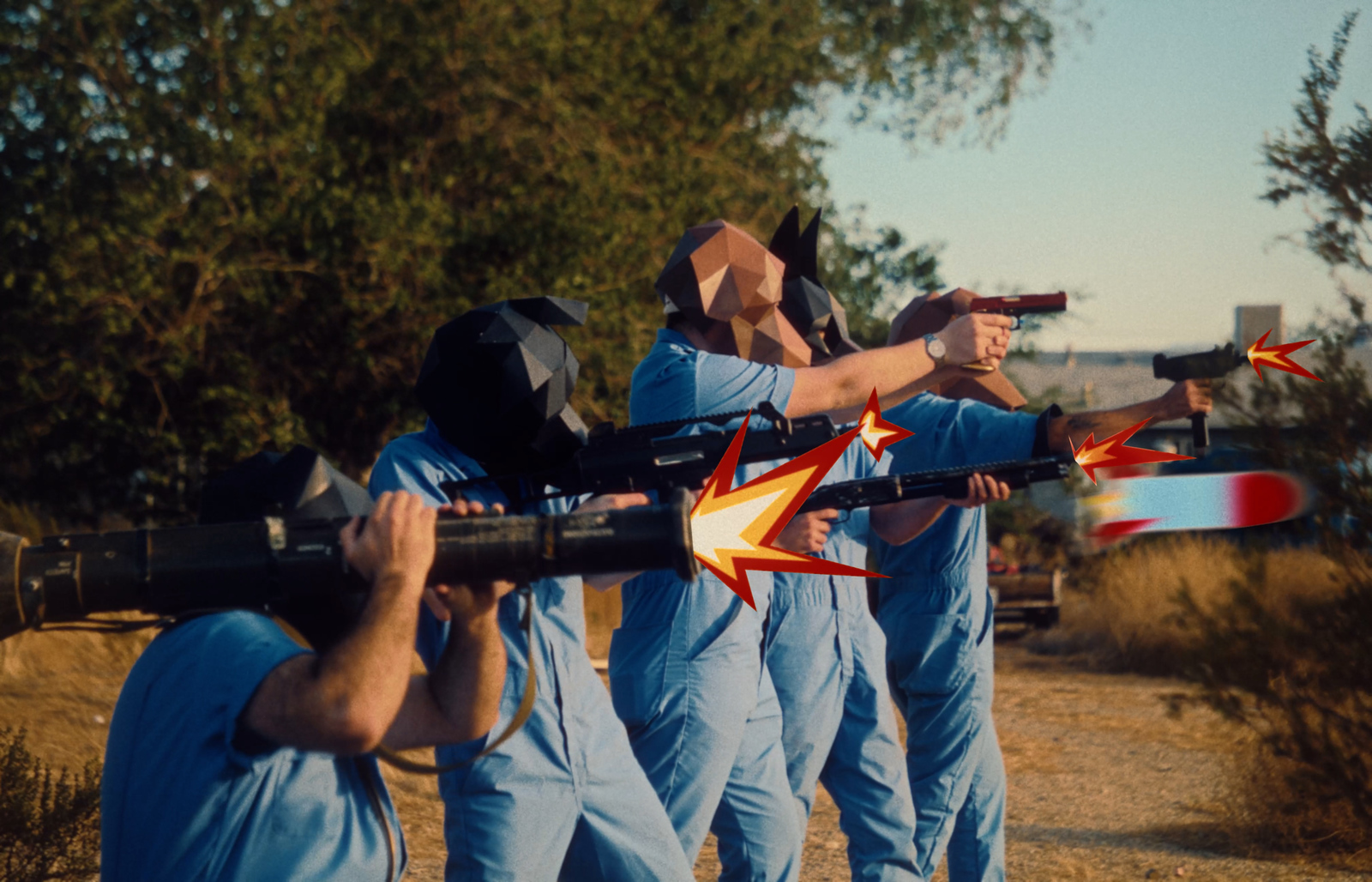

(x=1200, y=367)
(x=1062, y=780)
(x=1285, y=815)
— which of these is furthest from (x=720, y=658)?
(x=1062, y=780)

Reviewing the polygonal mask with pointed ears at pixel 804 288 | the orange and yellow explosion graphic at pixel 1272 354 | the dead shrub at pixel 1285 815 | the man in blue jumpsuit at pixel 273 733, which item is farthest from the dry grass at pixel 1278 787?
the man in blue jumpsuit at pixel 273 733

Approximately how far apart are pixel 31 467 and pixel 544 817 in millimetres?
10796

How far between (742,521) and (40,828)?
390 centimetres

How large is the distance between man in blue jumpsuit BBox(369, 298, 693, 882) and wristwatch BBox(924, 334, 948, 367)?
1.18 meters

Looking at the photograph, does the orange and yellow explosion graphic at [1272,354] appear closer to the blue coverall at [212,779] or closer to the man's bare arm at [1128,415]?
the man's bare arm at [1128,415]

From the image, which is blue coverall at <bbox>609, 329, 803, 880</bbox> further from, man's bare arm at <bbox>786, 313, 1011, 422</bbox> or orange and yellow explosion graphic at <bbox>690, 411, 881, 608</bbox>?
orange and yellow explosion graphic at <bbox>690, 411, 881, 608</bbox>

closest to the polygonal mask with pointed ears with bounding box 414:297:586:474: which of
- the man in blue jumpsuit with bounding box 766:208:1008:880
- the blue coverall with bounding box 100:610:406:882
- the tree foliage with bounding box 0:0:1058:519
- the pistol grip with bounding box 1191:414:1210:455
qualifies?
the blue coverall with bounding box 100:610:406:882

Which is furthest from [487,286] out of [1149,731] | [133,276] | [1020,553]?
[1020,553]

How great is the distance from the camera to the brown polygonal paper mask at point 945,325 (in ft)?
17.4

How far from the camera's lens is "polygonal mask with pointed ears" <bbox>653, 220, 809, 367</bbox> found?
4.12 meters

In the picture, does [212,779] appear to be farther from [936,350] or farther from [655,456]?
[936,350]

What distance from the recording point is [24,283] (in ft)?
37.0

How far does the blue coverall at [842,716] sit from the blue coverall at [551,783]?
1.39 metres

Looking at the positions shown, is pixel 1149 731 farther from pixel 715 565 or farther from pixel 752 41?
pixel 715 565
